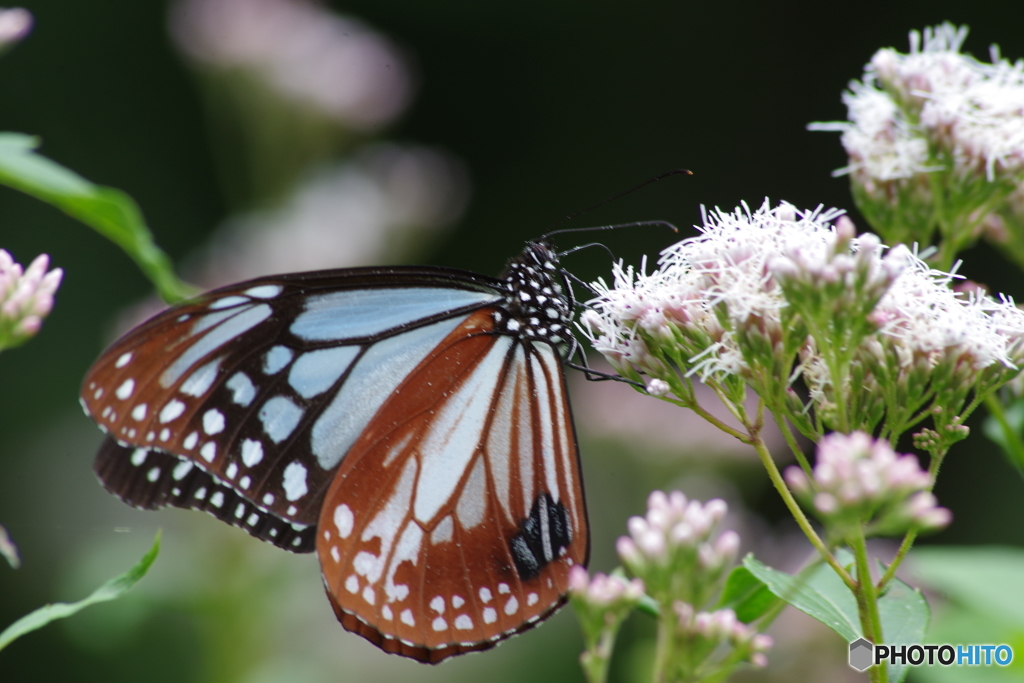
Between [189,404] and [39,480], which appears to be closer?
[189,404]

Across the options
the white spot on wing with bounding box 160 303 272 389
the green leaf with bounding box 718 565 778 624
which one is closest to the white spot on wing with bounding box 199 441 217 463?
the white spot on wing with bounding box 160 303 272 389

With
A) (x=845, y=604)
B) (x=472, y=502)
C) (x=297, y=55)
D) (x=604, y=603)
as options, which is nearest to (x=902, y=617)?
(x=845, y=604)

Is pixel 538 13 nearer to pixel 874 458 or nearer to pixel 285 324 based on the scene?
pixel 285 324

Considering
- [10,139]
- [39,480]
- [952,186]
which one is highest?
[10,139]

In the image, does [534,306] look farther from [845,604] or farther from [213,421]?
[845,604]

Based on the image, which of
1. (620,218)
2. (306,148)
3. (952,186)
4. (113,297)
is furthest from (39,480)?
(952,186)

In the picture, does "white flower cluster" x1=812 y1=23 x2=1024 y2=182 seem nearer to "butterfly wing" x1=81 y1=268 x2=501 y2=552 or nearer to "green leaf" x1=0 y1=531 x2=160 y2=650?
"butterfly wing" x1=81 y1=268 x2=501 y2=552

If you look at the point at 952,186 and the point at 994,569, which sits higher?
the point at 952,186
